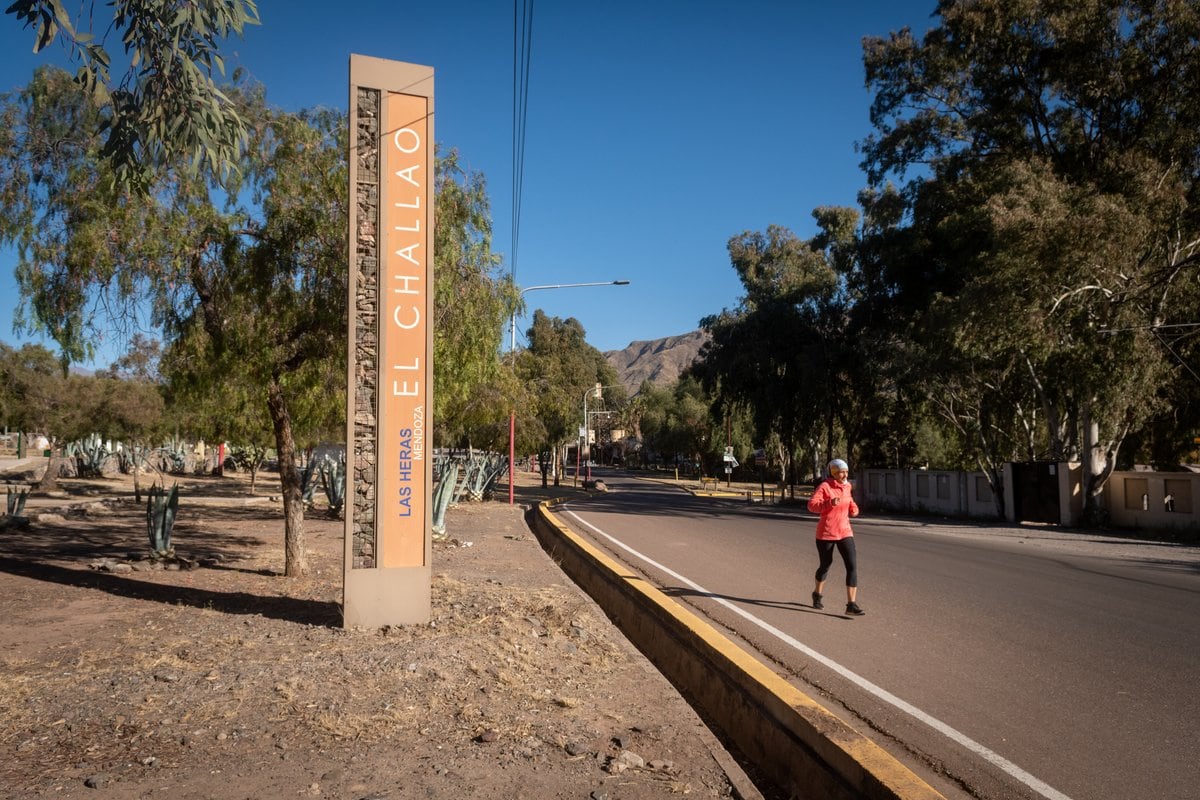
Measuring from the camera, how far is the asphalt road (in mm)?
4488

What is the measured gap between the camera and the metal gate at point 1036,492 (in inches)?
915

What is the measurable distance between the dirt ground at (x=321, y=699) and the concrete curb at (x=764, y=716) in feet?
0.94

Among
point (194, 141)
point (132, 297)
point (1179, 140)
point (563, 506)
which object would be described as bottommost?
point (563, 506)

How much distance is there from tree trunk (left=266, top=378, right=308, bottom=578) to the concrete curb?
425 cm

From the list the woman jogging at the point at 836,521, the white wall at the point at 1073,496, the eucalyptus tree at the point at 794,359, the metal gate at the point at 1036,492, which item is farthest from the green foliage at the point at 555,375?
the woman jogging at the point at 836,521

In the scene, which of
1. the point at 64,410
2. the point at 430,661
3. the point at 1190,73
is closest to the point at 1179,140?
the point at 1190,73

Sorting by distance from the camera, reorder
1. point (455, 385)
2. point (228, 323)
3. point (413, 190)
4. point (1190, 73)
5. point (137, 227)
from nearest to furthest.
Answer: point (413, 190), point (137, 227), point (228, 323), point (455, 385), point (1190, 73)

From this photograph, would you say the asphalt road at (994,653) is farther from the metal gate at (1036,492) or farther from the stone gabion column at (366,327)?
the metal gate at (1036,492)

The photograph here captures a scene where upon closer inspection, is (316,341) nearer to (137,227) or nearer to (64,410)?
(137,227)

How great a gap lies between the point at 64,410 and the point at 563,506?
19.4 meters

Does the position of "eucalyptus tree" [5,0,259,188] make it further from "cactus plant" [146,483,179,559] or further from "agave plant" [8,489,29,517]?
"agave plant" [8,489,29,517]

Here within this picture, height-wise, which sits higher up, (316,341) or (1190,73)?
(1190,73)

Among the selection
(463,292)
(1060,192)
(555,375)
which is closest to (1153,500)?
(1060,192)

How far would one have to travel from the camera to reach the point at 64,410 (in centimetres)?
3141
